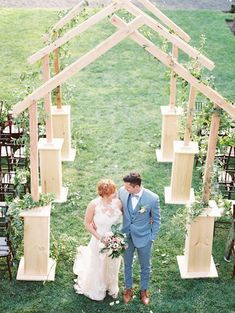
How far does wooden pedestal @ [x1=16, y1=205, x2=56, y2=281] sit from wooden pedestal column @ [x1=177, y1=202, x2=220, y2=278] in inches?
68.7

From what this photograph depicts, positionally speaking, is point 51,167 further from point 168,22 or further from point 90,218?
point 168,22

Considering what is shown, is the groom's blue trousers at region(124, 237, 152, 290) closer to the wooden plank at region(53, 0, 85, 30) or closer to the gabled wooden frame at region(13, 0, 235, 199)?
the gabled wooden frame at region(13, 0, 235, 199)

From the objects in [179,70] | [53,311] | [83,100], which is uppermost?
[179,70]

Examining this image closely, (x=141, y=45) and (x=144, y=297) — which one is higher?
(x=141, y=45)

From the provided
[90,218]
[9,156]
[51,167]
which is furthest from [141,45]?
[9,156]

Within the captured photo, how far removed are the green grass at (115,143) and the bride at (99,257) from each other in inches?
5.1

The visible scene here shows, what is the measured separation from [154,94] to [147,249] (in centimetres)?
671

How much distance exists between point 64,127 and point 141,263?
12.4 ft

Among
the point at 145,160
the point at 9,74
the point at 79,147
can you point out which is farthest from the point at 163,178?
the point at 9,74

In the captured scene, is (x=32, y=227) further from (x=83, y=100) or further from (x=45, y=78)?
(x=83, y=100)

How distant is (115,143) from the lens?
449 inches

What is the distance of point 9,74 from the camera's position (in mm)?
14398

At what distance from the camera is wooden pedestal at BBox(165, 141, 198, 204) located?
9.46 metres

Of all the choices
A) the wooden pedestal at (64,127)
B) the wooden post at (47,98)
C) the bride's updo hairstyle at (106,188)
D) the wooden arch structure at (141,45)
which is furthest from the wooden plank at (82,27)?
the wooden pedestal at (64,127)
